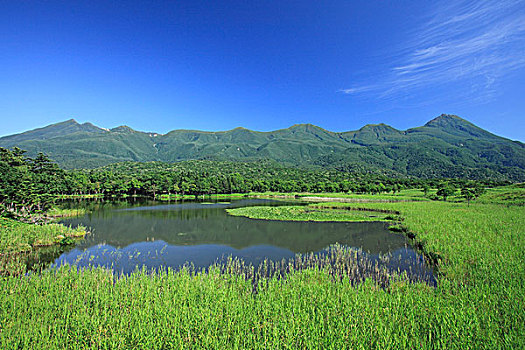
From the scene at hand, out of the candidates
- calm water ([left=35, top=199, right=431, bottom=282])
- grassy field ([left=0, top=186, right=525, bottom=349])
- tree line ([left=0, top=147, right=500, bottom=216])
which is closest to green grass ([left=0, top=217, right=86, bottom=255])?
calm water ([left=35, top=199, right=431, bottom=282])

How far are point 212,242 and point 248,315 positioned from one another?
49.3 feet

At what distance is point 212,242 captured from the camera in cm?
2152

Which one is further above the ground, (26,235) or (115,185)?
(115,185)

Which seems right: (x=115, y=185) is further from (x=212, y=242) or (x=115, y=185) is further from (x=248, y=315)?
(x=248, y=315)

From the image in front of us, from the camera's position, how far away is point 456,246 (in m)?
15.3

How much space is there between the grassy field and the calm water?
14.9 ft

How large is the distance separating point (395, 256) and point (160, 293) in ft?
50.1

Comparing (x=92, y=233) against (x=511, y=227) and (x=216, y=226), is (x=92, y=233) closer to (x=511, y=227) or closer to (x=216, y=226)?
(x=216, y=226)

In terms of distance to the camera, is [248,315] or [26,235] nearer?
[248,315]

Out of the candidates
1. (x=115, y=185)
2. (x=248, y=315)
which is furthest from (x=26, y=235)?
(x=115, y=185)

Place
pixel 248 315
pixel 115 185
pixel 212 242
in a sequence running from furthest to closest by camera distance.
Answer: pixel 115 185
pixel 212 242
pixel 248 315

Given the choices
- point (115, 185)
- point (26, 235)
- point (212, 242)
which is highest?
point (115, 185)

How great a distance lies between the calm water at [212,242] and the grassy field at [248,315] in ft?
14.9

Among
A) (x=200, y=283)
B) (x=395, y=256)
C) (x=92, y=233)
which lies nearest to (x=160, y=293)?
(x=200, y=283)
